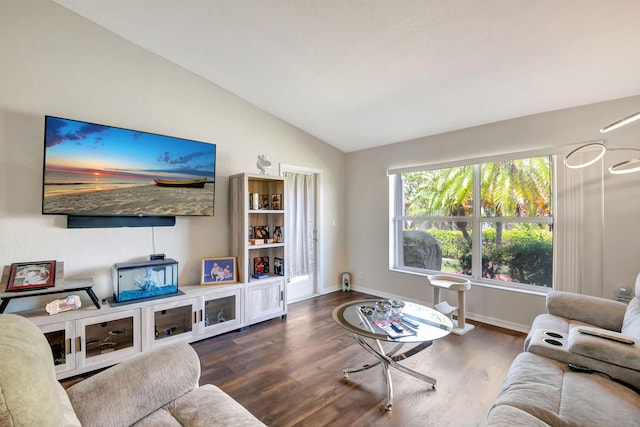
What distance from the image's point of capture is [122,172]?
2689 mm

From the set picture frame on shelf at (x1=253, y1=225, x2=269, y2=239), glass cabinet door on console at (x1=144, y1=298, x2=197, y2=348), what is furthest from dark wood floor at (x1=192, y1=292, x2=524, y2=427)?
picture frame on shelf at (x1=253, y1=225, x2=269, y2=239)

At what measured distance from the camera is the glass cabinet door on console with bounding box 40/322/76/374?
2.20 metres

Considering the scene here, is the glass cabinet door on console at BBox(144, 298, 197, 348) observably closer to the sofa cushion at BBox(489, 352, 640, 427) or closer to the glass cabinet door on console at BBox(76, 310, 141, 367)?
the glass cabinet door on console at BBox(76, 310, 141, 367)

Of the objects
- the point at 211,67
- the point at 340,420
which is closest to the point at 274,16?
the point at 211,67

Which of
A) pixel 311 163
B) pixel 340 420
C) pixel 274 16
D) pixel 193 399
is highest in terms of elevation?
pixel 274 16

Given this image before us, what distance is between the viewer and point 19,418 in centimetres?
64

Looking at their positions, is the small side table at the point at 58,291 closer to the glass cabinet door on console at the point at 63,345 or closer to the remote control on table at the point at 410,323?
the glass cabinet door on console at the point at 63,345

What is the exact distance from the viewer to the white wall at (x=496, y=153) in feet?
8.74

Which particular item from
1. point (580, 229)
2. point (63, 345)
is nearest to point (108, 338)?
point (63, 345)

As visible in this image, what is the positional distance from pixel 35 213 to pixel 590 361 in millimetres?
4069

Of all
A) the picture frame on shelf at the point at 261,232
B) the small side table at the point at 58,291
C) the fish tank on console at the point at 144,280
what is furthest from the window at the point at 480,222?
the small side table at the point at 58,291

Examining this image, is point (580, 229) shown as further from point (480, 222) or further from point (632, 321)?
point (632, 321)

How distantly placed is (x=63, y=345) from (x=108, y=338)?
310 millimetres

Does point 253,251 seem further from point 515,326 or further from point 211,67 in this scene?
point 515,326
